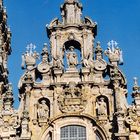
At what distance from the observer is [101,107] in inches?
1106

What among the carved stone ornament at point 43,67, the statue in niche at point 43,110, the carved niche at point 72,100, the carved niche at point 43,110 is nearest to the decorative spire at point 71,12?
the carved stone ornament at point 43,67

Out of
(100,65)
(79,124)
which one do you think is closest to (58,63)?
(100,65)

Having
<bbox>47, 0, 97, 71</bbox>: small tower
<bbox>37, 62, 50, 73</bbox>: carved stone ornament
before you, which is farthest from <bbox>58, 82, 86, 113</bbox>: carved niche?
<bbox>47, 0, 97, 71</bbox>: small tower

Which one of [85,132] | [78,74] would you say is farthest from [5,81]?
[85,132]

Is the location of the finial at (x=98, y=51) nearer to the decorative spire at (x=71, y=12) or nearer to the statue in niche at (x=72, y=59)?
the statue in niche at (x=72, y=59)

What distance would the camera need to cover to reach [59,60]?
30141 mm

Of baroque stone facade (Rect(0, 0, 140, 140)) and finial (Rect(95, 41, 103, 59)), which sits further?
finial (Rect(95, 41, 103, 59))

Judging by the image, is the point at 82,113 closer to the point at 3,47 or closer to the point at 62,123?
the point at 62,123

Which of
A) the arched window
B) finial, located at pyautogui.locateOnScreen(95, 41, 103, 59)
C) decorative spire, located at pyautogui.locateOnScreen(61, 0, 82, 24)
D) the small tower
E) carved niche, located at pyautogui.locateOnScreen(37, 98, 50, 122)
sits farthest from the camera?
decorative spire, located at pyautogui.locateOnScreen(61, 0, 82, 24)

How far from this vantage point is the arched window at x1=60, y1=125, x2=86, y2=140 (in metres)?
27.4

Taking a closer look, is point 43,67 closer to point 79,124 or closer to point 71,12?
point 79,124

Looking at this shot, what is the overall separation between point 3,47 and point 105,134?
1219cm

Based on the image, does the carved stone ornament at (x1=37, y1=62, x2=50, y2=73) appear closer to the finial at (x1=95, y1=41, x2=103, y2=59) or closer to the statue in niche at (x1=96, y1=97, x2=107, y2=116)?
the finial at (x1=95, y1=41, x2=103, y2=59)

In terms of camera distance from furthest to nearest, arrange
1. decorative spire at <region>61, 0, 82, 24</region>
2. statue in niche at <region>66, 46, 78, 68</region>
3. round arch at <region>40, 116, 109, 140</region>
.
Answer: decorative spire at <region>61, 0, 82, 24</region> < statue in niche at <region>66, 46, 78, 68</region> < round arch at <region>40, 116, 109, 140</region>
